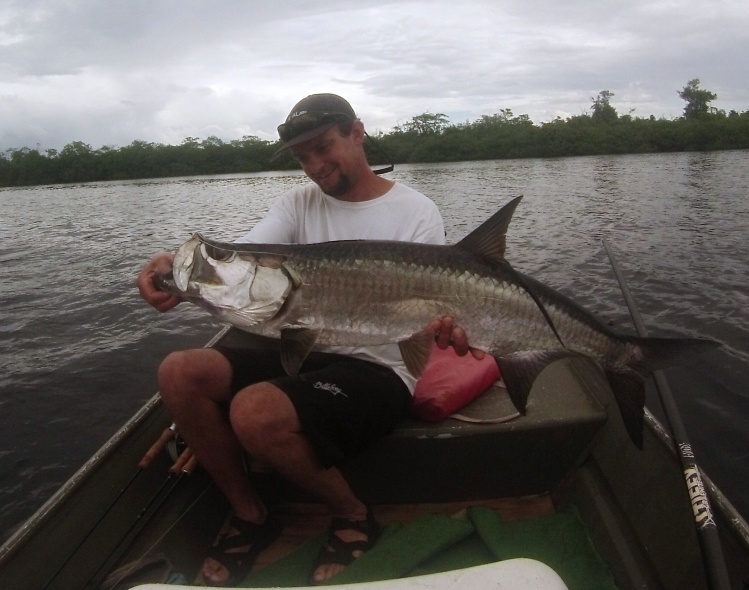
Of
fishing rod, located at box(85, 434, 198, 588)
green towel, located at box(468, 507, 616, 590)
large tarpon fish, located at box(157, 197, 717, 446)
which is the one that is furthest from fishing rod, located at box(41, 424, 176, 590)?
green towel, located at box(468, 507, 616, 590)

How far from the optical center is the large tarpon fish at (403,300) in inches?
113

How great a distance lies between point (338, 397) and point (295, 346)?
1.15 ft

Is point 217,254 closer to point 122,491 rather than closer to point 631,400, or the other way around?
point 122,491

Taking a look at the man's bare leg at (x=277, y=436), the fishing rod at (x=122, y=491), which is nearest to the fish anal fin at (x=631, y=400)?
the man's bare leg at (x=277, y=436)

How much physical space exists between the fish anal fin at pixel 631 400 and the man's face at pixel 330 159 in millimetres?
1933

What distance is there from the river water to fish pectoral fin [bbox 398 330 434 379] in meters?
2.24

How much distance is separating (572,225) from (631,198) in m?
7.14

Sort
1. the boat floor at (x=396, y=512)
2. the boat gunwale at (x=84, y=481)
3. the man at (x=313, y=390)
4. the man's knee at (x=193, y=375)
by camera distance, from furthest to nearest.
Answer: the boat floor at (x=396, y=512) → the man's knee at (x=193, y=375) → the man at (x=313, y=390) → the boat gunwale at (x=84, y=481)

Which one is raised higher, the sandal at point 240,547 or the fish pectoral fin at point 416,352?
the fish pectoral fin at point 416,352

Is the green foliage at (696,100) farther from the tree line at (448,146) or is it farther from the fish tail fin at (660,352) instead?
the fish tail fin at (660,352)

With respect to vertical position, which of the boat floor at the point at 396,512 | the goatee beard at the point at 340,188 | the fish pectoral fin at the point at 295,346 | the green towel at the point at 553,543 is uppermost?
the goatee beard at the point at 340,188

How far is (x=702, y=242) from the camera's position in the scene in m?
14.6

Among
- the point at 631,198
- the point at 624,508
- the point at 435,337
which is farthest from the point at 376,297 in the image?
the point at 631,198

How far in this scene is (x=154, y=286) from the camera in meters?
3.02
